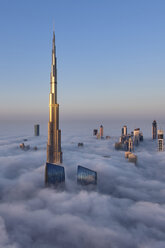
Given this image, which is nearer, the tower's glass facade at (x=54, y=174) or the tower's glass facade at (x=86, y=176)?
the tower's glass facade at (x=54, y=174)

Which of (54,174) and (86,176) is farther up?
(54,174)

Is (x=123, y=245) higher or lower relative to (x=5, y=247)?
lower

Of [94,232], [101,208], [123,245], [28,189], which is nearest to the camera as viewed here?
[123,245]

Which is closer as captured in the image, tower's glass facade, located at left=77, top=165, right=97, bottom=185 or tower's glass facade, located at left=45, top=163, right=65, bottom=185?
tower's glass facade, located at left=45, top=163, right=65, bottom=185

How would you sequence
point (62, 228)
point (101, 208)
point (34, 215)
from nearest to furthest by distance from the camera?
point (62, 228)
point (34, 215)
point (101, 208)

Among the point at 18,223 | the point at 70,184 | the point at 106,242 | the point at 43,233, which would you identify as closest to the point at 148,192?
the point at 70,184

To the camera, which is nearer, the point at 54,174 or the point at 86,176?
the point at 54,174

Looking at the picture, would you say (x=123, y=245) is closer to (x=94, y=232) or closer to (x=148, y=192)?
(x=94, y=232)

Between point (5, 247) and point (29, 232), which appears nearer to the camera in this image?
point (5, 247)
